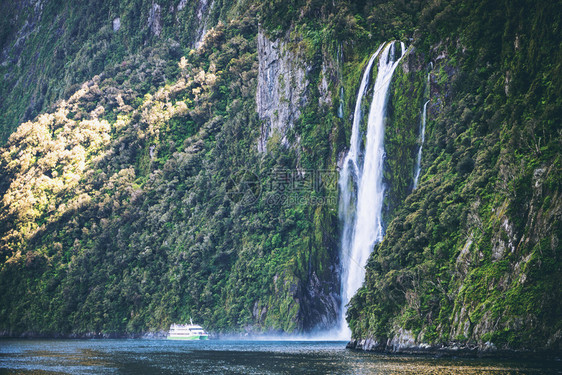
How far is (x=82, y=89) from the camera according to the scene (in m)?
158

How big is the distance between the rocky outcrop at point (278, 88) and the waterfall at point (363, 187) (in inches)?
510

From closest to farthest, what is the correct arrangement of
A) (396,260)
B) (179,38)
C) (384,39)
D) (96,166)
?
(396,260)
(384,39)
(96,166)
(179,38)

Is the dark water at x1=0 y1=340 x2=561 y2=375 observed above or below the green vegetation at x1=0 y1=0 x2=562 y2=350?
below

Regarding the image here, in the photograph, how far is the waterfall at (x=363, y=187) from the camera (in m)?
80.9

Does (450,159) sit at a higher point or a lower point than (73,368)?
higher

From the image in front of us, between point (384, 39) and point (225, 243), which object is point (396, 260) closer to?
point (384, 39)

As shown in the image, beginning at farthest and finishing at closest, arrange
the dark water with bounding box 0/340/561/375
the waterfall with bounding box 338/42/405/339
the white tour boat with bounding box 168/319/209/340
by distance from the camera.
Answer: the white tour boat with bounding box 168/319/209/340
the waterfall with bounding box 338/42/405/339
the dark water with bounding box 0/340/561/375

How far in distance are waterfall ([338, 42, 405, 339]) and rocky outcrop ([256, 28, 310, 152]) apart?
12954mm

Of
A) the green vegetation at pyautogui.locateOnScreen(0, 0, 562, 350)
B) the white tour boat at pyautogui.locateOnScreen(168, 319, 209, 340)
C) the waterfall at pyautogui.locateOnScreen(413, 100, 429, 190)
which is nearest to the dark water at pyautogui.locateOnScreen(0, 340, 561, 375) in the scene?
the green vegetation at pyautogui.locateOnScreen(0, 0, 562, 350)

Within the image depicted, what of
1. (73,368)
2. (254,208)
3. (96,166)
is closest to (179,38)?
(96,166)

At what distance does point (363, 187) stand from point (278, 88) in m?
24.6

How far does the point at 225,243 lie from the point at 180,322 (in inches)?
471

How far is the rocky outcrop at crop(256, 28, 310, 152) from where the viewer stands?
98.1m

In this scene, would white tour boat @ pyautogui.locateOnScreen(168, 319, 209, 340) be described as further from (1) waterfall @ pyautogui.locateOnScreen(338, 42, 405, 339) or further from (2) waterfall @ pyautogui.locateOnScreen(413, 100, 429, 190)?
(2) waterfall @ pyautogui.locateOnScreen(413, 100, 429, 190)
